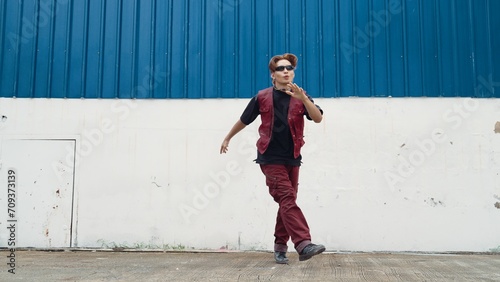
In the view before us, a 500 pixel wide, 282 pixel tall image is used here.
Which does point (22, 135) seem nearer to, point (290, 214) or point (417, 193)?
point (290, 214)

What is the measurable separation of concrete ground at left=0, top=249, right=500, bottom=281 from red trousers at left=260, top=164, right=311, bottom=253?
0.78 ft

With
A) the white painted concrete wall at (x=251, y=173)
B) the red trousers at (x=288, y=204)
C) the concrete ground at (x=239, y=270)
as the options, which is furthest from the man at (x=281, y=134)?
the white painted concrete wall at (x=251, y=173)

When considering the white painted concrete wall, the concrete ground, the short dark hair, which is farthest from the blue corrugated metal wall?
the concrete ground

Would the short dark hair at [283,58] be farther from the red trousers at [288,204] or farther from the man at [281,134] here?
the red trousers at [288,204]

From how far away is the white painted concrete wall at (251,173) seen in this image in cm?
512

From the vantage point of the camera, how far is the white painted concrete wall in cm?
512

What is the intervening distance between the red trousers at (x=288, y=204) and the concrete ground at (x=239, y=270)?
237mm

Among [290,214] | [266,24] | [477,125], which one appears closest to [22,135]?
[266,24]

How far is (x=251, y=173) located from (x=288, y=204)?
6.27 ft

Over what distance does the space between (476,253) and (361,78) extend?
223cm

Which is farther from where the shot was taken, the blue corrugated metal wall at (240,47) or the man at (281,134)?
the blue corrugated metal wall at (240,47)

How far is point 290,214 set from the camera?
333 centimetres

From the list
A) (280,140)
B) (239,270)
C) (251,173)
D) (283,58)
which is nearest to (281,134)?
(280,140)

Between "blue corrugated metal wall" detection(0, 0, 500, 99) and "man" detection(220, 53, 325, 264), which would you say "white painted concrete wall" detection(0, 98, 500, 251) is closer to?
"blue corrugated metal wall" detection(0, 0, 500, 99)
